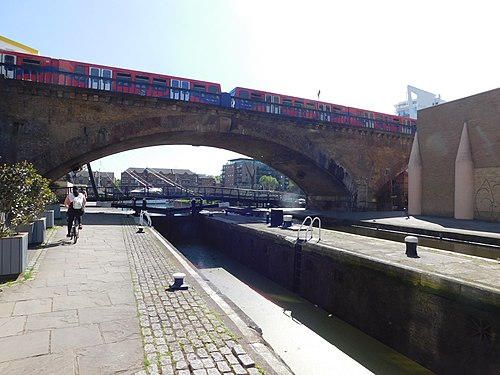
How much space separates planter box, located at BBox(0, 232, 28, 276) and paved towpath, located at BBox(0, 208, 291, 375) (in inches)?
11.6

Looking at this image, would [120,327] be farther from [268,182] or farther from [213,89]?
[268,182]

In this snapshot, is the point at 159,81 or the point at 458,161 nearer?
the point at 458,161

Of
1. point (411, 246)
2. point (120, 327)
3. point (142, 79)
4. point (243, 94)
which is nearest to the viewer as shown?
point (120, 327)

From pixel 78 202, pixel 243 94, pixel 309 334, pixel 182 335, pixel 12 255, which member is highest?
pixel 243 94

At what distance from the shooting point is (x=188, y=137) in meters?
23.8

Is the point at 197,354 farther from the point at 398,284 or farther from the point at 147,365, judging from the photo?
the point at 398,284

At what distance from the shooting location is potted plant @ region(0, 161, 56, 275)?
5.47 m

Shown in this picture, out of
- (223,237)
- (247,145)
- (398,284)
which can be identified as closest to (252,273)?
(223,237)

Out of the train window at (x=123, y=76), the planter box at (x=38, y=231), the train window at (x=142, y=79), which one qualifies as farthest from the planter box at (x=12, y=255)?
the train window at (x=142, y=79)

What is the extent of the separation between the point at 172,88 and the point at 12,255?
1687 cm

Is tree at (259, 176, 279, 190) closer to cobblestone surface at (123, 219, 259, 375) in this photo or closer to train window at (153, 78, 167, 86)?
train window at (153, 78, 167, 86)

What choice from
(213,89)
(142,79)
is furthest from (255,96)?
(142,79)

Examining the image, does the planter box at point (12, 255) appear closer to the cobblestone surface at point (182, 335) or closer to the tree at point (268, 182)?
the cobblestone surface at point (182, 335)

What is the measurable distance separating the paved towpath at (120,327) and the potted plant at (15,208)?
46cm
